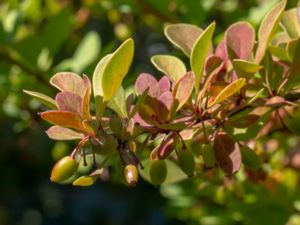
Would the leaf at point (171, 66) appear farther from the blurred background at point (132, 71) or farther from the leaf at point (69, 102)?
the blurred background at point (132, 71)

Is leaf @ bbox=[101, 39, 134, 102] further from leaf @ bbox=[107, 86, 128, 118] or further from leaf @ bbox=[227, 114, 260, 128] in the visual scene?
leaf @ bbox=[227, 114, 260, 128]

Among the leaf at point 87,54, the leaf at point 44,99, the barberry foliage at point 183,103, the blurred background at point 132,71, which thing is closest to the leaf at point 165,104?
the barberry foliage at point 183,103

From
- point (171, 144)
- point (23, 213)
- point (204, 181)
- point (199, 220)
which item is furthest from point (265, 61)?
point (23, 213)

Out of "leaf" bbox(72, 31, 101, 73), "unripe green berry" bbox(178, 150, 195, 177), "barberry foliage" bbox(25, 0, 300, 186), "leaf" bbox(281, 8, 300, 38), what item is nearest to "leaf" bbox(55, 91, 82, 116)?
"barberry foliage" bbox(25, 0, 300, 186)

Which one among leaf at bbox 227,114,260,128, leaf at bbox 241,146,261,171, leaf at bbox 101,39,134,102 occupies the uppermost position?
leaf at bbox 101,39,134,102

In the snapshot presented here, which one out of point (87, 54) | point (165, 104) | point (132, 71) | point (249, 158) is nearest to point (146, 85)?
point (165, 104)

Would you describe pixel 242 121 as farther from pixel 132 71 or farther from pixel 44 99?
pixel 132 71
